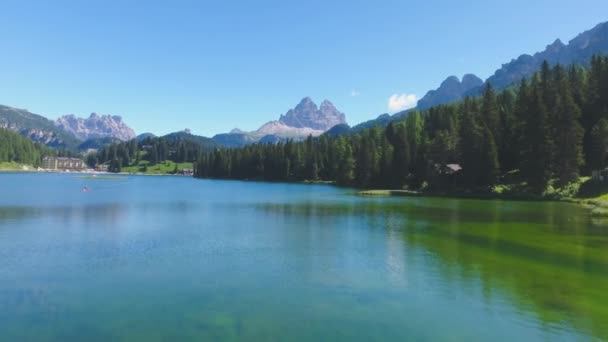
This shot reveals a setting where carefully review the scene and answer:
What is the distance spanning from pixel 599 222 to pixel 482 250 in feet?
86.4

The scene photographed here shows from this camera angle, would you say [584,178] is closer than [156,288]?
No

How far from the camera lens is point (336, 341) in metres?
17.0

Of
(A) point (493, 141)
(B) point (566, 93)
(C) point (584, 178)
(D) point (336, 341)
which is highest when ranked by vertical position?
Result: (B) point (566, 93)

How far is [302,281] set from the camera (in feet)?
86.1

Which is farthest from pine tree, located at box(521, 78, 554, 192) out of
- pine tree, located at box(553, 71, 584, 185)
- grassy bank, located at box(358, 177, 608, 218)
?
grassy bank, located at box(358, 177, 608, 218)

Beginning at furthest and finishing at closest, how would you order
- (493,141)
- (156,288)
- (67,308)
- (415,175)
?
(415,175) < (493,141) < (156,288) < (67,308)

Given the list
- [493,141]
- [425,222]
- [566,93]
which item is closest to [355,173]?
[493,141]

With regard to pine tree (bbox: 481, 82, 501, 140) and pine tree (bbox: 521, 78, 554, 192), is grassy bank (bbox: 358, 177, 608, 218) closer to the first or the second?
pine tree (bbox: 521, 78, 554, 192)

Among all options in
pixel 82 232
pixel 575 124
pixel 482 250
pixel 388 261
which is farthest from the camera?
pixel 575 124

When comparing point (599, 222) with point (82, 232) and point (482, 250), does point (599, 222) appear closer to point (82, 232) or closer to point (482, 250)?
point (482, 250)

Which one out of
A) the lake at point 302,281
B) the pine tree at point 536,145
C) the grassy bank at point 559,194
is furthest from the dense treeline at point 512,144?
the lake at point 302,281

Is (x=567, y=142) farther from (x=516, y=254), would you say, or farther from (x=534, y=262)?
(x=534, y=262)

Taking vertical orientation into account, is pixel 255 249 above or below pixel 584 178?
below

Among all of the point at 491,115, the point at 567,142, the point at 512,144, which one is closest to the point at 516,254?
the point at 567,142
